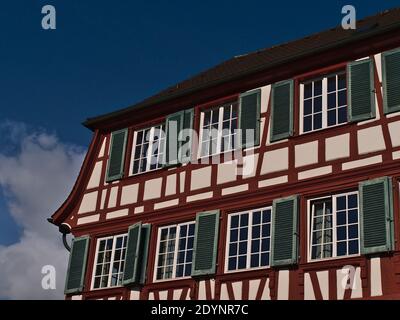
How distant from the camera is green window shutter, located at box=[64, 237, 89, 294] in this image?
16.4m

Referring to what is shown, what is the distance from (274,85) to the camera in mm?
15156

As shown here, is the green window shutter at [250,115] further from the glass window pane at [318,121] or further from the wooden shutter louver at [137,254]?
the wooden shutter louver at [137,254]

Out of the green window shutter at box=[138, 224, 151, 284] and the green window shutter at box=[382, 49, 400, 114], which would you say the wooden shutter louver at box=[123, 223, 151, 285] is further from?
the green window shutter at box=[382, 49, 400, 114]

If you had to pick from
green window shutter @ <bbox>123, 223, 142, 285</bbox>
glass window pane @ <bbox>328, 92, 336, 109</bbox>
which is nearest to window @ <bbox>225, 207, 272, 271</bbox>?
green window shutter @ <bbox>123, 223, 142, 285</bbox>

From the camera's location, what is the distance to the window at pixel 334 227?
12.8 m

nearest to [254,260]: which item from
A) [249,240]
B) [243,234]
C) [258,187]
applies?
[249,240]

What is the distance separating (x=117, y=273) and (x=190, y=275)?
2073mm

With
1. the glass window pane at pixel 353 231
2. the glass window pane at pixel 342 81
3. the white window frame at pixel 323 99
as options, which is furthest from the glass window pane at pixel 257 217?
the glass window pane at pixel 342 81

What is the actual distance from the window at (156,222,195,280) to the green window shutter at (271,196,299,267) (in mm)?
2109

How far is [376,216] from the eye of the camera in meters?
12.5
